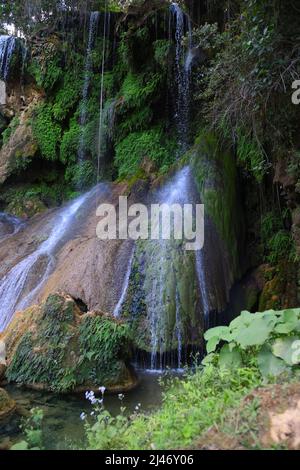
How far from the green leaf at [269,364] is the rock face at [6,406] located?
319cm

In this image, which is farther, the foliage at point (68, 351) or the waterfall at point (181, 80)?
the waterfall at point (181, 80)

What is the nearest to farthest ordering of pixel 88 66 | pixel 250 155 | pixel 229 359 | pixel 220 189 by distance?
pixel 229 359 → pixel 250 155 → pixel 220 189 → pixel 88 66

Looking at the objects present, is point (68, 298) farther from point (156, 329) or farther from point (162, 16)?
point (162, 16)

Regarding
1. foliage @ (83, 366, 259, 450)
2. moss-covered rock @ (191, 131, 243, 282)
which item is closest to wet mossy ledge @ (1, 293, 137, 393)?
foliage @ (83, 366, 259, 450)

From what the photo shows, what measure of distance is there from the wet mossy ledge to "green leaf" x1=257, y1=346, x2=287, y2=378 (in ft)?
9.56

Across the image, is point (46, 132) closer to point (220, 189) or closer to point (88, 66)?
point (88, 66)

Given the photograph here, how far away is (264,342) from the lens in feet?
11.5

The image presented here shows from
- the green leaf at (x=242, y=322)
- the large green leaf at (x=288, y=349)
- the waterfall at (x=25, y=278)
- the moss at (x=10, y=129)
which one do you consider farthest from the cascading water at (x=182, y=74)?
the large green leaf at (x=288, y=349)

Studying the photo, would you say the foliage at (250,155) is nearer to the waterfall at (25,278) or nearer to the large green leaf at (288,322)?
the waterfall at (25,278)

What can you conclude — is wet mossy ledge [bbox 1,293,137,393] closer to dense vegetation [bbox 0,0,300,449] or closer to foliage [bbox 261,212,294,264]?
dense vegetation [bbox 0,0,300,449]

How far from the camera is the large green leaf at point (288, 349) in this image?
325 centimetres

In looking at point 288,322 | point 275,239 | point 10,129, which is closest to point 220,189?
point 275,239

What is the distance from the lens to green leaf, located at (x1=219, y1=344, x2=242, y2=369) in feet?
12.2

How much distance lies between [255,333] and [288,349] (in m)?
0.28
